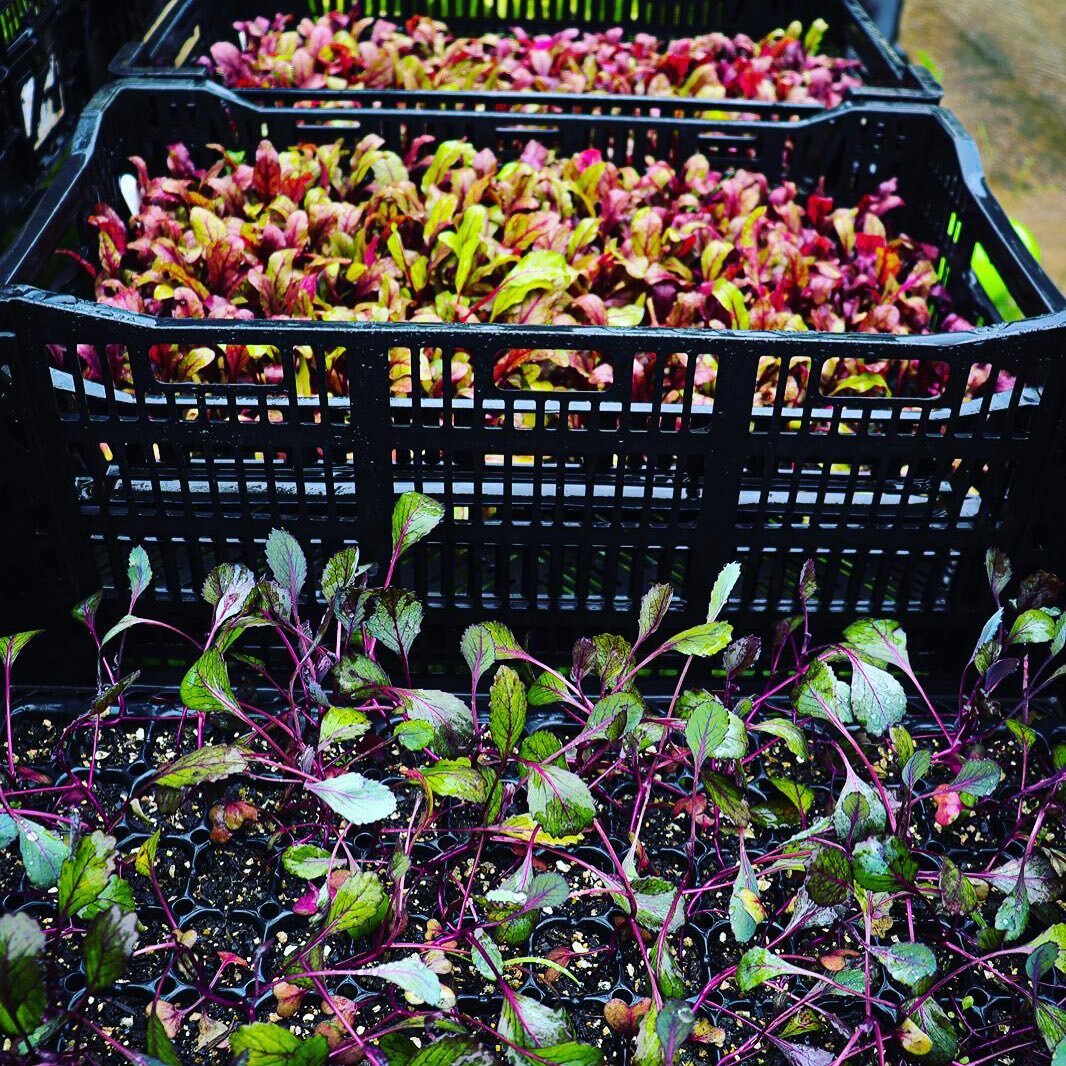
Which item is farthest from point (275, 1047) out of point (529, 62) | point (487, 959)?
point (529, 62)

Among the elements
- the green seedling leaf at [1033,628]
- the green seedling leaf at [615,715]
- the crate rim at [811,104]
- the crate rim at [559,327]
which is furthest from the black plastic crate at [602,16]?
the green seedling leaf at [615,715]

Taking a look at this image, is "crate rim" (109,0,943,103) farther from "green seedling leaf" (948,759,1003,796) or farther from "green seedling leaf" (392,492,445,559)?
"green seedling leaf" (948,759,1003,796)

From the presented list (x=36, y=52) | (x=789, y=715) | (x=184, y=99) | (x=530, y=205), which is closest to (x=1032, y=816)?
(x=789, y=715)

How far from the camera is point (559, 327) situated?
105 cm

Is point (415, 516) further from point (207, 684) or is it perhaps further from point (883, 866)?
point (883, 866)

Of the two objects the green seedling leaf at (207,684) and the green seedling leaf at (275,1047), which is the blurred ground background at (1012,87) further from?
the green seedling leaf at (275,1047)

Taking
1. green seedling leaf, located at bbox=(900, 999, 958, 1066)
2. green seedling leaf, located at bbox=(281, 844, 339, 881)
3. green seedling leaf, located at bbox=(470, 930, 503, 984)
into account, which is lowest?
green seedling leaf, located at bbox=(900, 999, 958, 1066)

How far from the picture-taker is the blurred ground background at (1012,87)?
4.32m

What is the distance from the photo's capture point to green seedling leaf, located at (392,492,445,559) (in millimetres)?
1063

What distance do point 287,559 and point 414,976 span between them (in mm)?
406

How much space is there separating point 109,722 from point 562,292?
2.38 feet

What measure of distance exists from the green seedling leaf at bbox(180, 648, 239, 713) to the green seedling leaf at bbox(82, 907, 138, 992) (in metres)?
0.23

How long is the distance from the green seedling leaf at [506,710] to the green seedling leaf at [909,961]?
1.15 feet

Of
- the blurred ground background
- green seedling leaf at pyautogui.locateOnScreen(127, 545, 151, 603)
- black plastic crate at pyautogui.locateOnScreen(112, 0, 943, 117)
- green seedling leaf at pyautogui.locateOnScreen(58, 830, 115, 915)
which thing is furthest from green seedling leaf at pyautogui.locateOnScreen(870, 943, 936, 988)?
the blurred ground background
